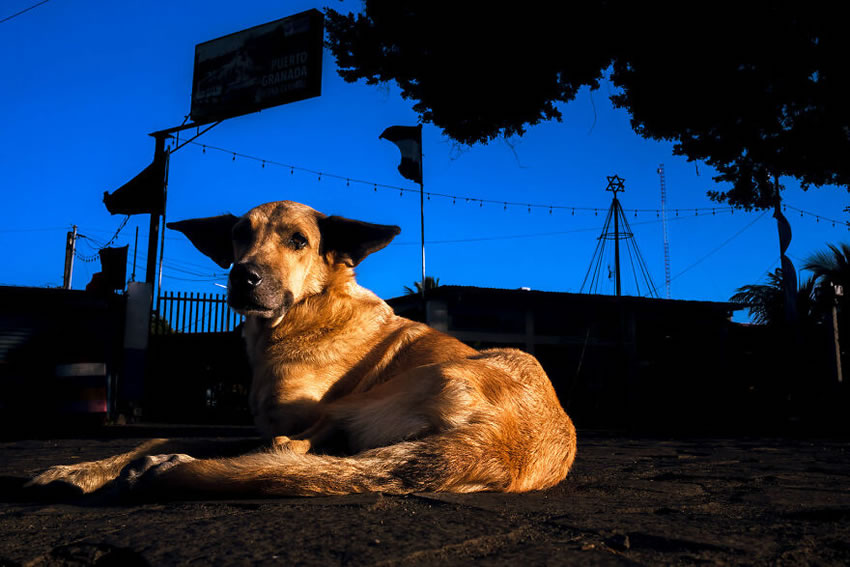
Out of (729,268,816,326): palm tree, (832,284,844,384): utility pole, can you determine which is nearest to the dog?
(832,284,844,384): utility pole

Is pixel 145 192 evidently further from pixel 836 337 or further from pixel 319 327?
pixel 836 337

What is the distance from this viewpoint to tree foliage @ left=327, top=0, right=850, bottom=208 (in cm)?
867

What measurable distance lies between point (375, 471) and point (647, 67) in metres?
9.30

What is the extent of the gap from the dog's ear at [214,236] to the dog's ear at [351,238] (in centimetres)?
71

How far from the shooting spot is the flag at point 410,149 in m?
11.7

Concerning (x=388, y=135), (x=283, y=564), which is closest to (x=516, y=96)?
(x=388, y=135)

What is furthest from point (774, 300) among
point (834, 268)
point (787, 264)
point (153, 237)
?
point (153, 237)

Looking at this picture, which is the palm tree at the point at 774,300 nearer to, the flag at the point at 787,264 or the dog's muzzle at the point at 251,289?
the flag at the point at 787,264

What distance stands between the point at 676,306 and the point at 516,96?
1102 centimetres

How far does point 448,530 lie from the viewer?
172 centimetres

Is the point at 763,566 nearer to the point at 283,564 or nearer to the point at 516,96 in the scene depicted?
the point at 283,564

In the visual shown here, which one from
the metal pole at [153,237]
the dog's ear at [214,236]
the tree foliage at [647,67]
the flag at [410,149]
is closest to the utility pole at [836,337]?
the tree foliage at [647,67]

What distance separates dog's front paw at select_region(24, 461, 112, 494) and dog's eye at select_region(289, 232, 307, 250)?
1.54m

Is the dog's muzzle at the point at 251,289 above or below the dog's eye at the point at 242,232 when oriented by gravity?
below
